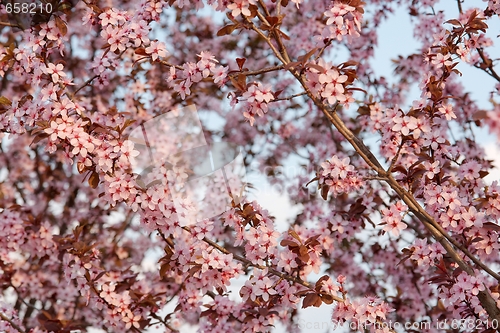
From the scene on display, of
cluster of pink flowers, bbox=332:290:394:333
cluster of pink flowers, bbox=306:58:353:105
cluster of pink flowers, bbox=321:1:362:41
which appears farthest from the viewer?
cluster of pink flowers, bbox=332:290:394:333

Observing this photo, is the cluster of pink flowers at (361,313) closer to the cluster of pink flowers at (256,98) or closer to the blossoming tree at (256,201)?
the blossoming tree at (256,201)

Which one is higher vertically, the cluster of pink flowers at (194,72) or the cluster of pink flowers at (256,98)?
the cluster of pink flowers at (194,72)

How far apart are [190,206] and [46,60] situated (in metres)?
1.59

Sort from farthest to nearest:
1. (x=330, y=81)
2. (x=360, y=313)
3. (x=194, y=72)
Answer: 1. (x=194, y=72)
2. (x=360, y=313)
3. (x=330, y=81)

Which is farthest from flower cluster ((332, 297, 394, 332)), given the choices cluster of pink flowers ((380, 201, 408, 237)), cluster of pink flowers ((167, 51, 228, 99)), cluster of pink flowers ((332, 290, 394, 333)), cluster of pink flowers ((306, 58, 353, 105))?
→ cluster of pink flowers ((167, 51, 228, 99))

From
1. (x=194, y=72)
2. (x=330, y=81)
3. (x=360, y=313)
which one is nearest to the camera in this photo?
(x=330, y=81)

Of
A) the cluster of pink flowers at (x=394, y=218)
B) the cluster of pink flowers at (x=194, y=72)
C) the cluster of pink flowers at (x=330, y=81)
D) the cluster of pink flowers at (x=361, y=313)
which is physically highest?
the cluster of pink flowers at (x=194, y=72)

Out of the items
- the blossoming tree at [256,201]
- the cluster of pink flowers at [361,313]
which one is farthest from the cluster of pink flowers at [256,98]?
the cluster of pink flowers at [361,313]

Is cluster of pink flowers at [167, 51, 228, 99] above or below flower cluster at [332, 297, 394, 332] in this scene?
above

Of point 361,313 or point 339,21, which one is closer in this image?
point 339,21

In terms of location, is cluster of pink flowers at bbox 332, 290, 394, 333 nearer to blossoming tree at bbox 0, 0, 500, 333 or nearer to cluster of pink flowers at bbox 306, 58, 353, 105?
blossoming tree at bbox 0, 0, 500, 333

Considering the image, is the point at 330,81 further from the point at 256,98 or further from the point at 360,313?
the point at 360,313

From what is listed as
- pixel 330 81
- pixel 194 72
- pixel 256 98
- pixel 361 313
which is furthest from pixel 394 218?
pixel 194 72

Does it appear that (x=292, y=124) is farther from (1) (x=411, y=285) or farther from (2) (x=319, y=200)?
(1) (x=411, y=285)
